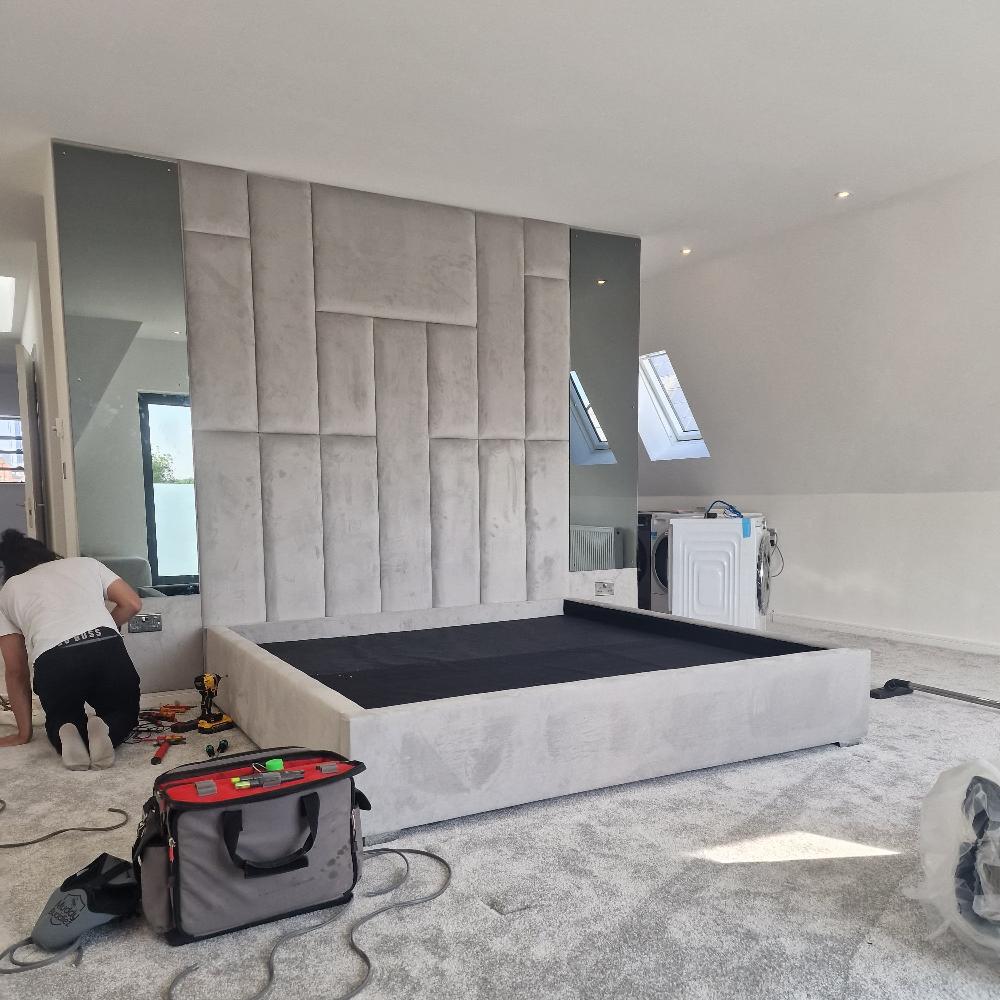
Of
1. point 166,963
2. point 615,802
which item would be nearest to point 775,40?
point 615,802

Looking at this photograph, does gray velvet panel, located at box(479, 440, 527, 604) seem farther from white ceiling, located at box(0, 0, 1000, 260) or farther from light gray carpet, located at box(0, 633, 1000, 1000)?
light gray carpet, located at box(0, 633, 1000, 1000)

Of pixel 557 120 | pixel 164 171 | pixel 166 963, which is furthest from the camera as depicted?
pixel 164 171

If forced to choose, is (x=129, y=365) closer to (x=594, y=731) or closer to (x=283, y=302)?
(x=283, y=302)

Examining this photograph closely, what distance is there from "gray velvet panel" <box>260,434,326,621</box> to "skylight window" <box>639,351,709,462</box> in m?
3.60

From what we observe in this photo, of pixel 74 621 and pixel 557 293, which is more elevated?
pixel 557 293

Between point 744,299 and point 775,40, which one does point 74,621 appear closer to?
point 775,40

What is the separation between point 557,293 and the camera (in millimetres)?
4996

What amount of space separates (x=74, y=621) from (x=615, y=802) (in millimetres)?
2207

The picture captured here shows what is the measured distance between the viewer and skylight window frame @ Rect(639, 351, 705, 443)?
7.09m

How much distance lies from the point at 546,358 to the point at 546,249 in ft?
2.18

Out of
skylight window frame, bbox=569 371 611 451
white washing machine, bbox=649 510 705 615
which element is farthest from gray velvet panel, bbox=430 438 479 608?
white washing machine, bbox=649 510 705 615

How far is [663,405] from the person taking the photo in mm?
7281

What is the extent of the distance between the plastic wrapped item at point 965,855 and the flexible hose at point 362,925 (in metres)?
1.18

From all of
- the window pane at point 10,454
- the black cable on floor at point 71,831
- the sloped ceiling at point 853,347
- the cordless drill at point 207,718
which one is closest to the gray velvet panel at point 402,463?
the cordless drill at point 207,718
